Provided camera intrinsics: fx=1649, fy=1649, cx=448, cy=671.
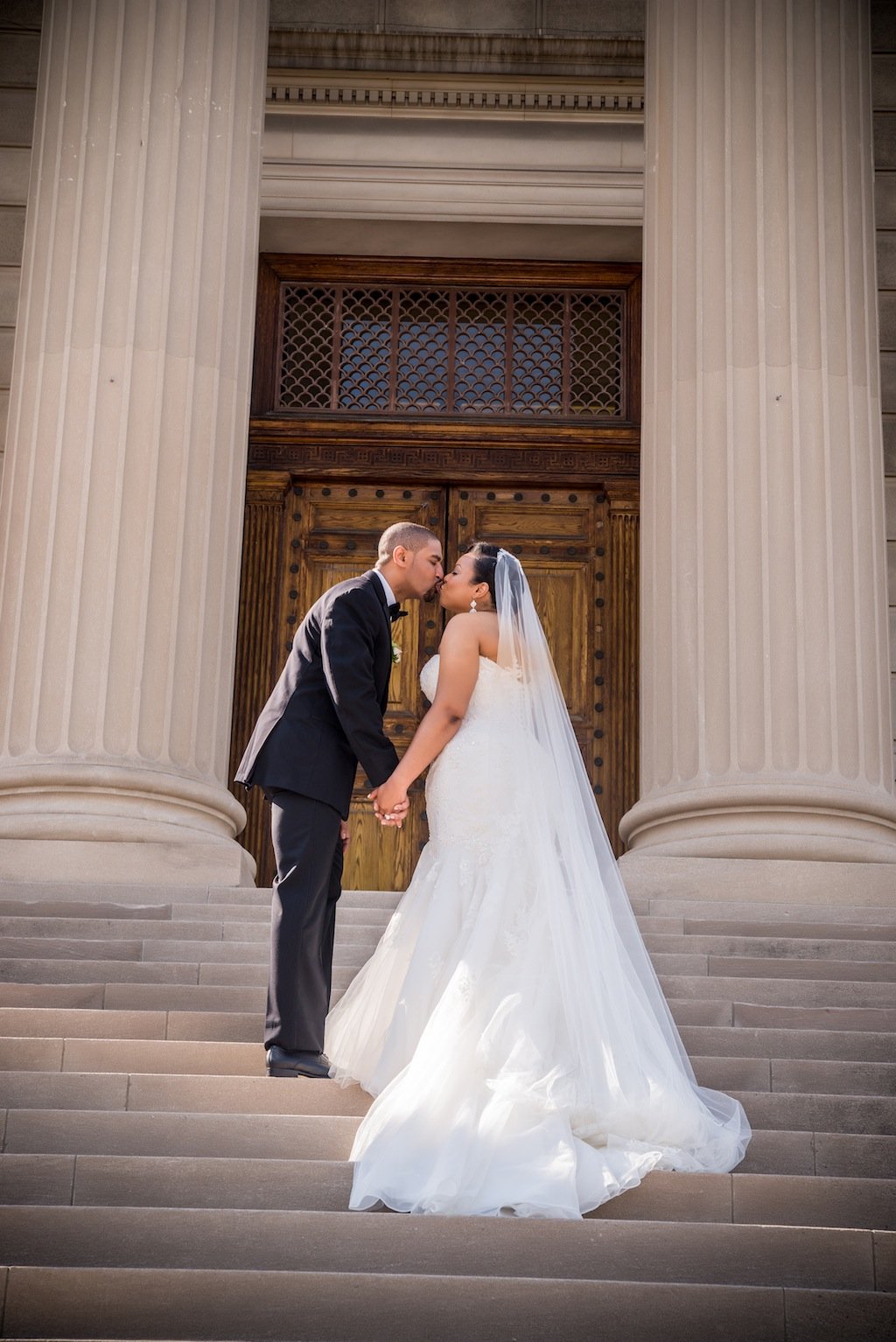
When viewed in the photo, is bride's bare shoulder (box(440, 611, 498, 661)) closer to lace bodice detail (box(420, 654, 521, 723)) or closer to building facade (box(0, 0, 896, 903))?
lace bodice detail (box(420, 654, 521, 723))

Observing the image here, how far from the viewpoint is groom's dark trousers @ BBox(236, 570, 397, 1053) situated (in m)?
5.68

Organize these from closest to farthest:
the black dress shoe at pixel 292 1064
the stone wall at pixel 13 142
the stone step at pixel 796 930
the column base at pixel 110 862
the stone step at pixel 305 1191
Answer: the stone step at pixel 305 1191
the black dress shoe at pixel 292 1064
the stone step at pixel 796 930
the column base at pixel 110 862
the stone wall at pixel 13 142

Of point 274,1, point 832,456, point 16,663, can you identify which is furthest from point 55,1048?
point 274,1

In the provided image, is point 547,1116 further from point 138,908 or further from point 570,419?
point 570,419

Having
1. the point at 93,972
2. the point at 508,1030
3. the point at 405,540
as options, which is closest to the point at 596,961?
the point at 508,1030

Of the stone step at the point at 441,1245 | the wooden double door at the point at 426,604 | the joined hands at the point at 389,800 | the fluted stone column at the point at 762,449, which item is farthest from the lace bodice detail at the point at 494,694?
the wooden double door at the point at 426,604

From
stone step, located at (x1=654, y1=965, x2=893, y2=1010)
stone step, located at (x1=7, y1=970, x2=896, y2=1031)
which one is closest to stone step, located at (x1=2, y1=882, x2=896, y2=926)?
stone step, located at (x1=654, y1=965, x2=893, y2=1010)

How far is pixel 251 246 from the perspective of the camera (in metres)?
9.78

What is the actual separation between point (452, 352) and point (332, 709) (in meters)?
6.73

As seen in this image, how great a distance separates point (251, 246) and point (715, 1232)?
6.95 m

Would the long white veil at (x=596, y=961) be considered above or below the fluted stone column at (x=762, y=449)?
below

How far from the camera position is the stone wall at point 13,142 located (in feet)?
38.8

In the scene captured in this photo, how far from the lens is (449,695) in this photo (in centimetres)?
632

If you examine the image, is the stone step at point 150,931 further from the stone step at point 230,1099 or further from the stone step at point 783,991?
the stone step at point 230,1099
